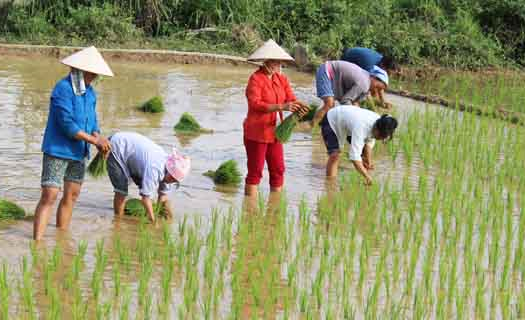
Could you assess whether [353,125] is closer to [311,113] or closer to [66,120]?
[311,113]

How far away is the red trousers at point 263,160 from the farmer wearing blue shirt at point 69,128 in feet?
4.95

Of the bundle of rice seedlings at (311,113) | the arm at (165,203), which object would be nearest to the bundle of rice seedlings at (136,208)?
the arm at (165,203)

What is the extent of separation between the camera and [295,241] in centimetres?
639

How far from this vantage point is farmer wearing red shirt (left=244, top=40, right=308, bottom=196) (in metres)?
7.11

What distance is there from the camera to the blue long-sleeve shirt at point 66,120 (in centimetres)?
586

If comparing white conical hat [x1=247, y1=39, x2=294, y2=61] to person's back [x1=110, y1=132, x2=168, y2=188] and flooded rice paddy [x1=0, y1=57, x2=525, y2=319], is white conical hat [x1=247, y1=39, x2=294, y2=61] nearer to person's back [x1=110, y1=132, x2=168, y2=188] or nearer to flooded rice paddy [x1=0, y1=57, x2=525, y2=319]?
flooded rice paddy [x1=0, y1=57, x2=525, y2=319]

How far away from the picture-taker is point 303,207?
666 cm

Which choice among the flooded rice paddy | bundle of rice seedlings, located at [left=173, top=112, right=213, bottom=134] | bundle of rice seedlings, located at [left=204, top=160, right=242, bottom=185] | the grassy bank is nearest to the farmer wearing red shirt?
the flooded rice paddy

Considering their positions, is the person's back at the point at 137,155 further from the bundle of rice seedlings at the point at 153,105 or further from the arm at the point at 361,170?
the bundle of rice seedlings at the point at 153,105

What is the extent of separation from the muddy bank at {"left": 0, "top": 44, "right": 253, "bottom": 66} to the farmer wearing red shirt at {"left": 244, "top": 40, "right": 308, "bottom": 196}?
7.34 m

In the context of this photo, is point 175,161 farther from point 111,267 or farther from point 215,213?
point 111,267

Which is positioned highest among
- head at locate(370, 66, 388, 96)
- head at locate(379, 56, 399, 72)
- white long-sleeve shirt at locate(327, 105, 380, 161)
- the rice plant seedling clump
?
head at locate(379, 56, 399, 72)

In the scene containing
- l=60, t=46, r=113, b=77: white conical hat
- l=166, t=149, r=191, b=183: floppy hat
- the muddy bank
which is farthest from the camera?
the muddy bank

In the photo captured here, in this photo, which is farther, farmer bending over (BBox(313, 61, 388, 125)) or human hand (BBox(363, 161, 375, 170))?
human hand (BBox(363, 161, 375, 170))
